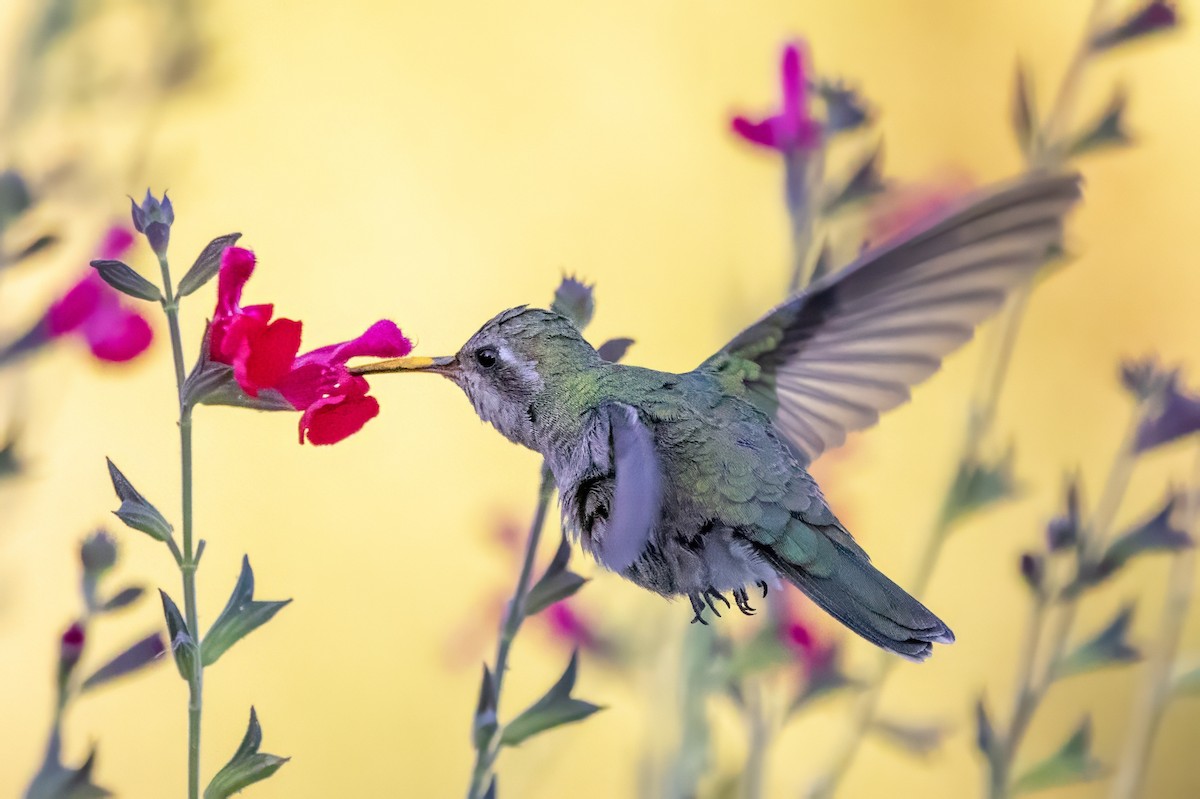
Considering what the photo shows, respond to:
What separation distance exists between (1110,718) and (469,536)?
1.34 metres

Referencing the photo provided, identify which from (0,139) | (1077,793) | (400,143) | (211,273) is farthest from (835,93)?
(1077,793)

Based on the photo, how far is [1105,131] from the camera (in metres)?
1.50

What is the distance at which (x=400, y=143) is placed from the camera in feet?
9.64

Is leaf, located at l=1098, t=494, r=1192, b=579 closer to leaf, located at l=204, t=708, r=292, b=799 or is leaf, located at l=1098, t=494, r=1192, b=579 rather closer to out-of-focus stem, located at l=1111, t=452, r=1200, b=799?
out-of-focus stem, located at l=1111, t=452, r=1200, b=799

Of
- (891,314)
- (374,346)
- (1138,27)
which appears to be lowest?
(374,346)

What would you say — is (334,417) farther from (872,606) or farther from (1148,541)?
(1148,541)

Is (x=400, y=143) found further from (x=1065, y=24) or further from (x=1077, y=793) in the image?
(x=1077, y=793)

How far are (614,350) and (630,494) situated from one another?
0.22 m

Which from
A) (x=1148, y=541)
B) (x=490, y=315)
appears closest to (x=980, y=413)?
(x=1148, y=541)

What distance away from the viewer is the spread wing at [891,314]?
3.27 feet

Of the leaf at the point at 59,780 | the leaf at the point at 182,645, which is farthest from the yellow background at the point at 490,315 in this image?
the leaf at the point at 182,645

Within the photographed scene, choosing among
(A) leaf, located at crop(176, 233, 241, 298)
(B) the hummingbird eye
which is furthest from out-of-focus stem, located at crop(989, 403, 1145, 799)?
(A) leaf, located at crop(176, 233, 241, 298)

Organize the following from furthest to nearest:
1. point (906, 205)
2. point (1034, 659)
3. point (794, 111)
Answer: point (906, 205) < point (794, 111) < point (1034, 659)

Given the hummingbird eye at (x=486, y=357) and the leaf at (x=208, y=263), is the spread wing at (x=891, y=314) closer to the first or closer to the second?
the hummingbird eye at (x=486, y=357)
